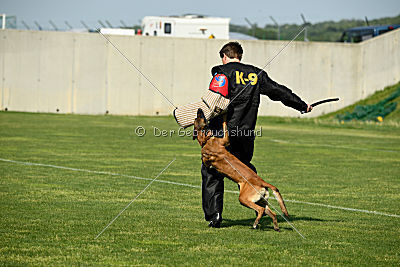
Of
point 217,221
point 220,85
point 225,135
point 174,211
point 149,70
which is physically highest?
point 149,70

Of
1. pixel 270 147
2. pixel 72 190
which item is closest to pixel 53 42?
pixel 270 147

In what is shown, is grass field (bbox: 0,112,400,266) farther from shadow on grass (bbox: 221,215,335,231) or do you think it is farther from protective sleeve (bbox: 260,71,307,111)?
protective sleeve (bbox: 260,71,307,111)

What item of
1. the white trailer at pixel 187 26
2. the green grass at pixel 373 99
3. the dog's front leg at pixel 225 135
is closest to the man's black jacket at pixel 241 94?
the dog's front leg at pixel 225 135

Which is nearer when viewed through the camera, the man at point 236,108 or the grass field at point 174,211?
the grass field at point 174,211

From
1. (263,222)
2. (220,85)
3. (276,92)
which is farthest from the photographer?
(263,222)

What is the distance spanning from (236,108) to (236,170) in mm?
901

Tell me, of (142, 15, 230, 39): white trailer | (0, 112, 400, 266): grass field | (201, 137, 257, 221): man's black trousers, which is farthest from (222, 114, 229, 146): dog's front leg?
(142, 15, 230, 39): white trailer

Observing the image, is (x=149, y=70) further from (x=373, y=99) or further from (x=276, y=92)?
(x=276, y=92)

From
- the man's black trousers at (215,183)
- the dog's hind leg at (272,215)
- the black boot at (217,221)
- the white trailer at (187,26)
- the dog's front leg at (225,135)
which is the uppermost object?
the white trailer at (187,26)

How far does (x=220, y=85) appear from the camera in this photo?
8031mm

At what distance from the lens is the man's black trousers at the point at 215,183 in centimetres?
839

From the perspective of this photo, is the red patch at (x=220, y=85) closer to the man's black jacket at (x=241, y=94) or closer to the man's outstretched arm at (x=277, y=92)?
the man's black jacket at (x=241, y=94)

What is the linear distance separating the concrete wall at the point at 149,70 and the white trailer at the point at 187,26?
8.95 feet

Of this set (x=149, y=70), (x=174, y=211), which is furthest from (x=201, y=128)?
(x=149, y=70)
